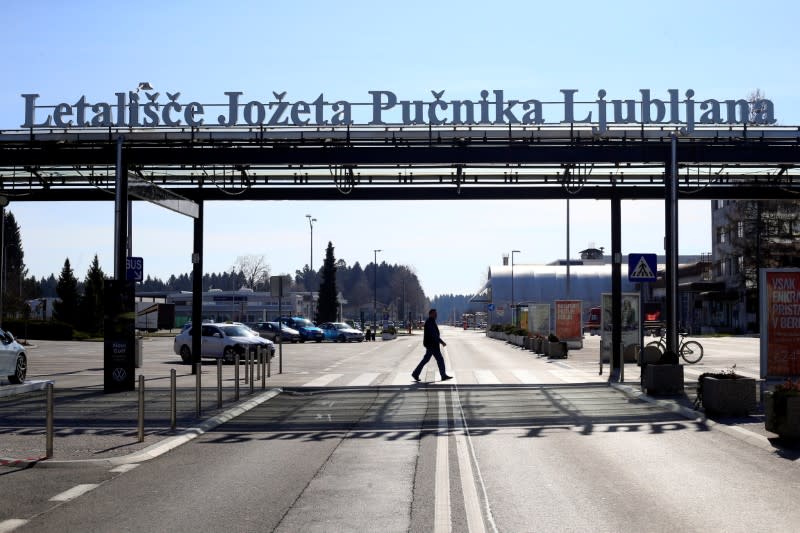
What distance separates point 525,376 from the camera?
26984 mm

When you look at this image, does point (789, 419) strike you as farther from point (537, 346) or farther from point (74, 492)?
point (537, 346)

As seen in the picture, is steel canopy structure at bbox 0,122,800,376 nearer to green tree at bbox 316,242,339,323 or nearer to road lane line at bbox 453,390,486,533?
road lane line at bbox 453,390,486,533

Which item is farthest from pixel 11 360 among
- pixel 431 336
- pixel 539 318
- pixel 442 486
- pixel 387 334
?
pixel 387 334

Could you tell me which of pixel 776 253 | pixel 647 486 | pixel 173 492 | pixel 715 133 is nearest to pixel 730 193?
pixel 715 133


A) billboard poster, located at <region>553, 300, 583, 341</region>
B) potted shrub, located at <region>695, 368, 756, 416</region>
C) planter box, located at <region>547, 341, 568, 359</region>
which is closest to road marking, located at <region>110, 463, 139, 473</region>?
potted shrub, located at <region>695, 368, 756, 416</region>

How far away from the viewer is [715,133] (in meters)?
23.7

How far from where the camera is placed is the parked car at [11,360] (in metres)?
21.1

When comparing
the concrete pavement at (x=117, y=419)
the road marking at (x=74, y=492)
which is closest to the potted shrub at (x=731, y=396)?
the concrete pavement at (x=117, y=419)

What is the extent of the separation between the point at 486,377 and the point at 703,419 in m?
11.6

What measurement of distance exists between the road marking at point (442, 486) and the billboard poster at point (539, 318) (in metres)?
42.1

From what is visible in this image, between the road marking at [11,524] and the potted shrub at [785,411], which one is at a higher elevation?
the potted shrub at [785,411]

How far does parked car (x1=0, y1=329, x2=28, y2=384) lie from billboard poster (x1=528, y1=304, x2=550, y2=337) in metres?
38.0

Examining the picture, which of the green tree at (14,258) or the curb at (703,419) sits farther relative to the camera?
the green tree at (14,258)

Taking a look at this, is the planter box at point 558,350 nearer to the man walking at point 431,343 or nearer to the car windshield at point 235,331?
the car windshield at point 235,331
